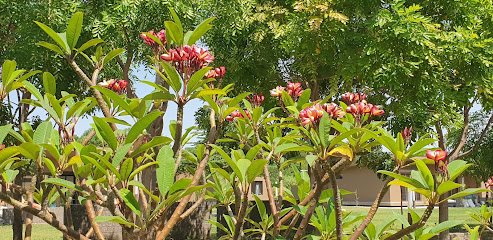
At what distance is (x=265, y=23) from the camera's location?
1018 cm

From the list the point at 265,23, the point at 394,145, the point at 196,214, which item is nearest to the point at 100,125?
the point at 394,145

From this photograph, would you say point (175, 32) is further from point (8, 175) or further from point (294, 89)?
point (294, 89)

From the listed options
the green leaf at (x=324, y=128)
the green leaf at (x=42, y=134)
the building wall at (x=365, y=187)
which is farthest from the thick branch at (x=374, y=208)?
the building wall at (x=365, y=187)

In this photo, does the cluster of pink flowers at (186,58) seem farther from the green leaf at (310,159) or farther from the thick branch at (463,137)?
the thick branch at (463,137)

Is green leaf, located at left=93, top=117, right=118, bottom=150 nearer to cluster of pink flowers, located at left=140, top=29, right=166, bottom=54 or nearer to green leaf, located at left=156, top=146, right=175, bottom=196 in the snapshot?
green leaf, located at left=156, top=146, right=175, bottom=196

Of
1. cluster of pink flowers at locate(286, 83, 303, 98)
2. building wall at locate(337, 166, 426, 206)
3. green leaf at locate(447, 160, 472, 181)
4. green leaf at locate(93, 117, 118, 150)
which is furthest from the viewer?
building wall at locate(337, 166, 426, 206)

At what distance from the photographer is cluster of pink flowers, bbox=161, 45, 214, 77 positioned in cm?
161

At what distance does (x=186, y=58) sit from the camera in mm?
1622

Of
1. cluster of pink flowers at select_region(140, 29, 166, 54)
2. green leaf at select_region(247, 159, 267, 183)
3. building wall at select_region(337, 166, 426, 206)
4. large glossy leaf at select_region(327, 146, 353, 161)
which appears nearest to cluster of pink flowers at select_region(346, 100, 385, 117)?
large glossy leaf at select_region(327, 146, 353, 161)

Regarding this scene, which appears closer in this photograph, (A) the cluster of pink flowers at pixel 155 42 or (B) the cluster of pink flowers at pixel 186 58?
(B) the cluster of pink flowers at pixel 186 58

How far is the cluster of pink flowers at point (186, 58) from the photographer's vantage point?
1.61 meters

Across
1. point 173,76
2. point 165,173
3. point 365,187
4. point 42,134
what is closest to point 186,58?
point 173,76

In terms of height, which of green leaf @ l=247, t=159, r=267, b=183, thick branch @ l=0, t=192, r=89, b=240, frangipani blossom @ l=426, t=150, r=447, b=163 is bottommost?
thick branch @ l=0, t=192, r=89, b=240

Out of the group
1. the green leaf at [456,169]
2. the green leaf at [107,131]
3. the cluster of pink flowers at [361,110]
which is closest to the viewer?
the green leaf at [107,131]
